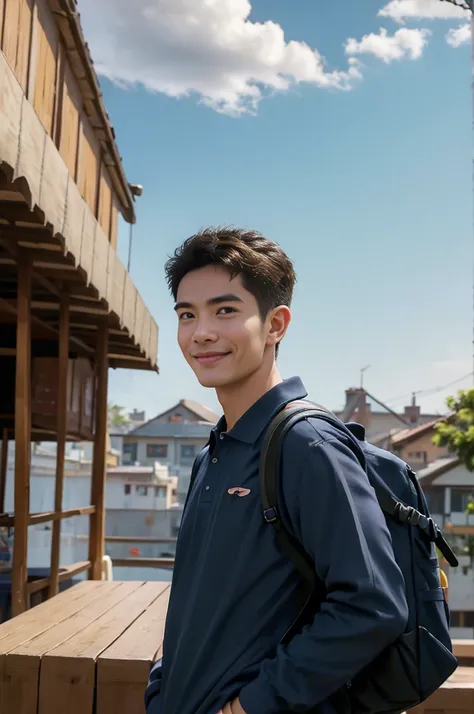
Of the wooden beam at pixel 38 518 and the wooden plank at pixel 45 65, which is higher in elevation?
the wooden plank at pixel 45 65

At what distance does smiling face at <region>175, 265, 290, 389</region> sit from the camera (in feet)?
6.46

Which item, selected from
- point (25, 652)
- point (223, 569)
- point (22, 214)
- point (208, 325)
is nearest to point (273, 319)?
point (208, 325)

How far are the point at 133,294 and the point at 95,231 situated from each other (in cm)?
220

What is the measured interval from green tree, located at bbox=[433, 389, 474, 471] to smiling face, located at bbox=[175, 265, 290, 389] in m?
26.3

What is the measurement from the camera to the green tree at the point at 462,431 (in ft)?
90.0

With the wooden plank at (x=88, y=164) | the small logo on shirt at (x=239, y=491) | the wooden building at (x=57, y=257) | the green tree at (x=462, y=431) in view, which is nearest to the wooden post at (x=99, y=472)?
the wooden building at (x=57, y=257)

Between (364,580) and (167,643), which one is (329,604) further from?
(167,643)

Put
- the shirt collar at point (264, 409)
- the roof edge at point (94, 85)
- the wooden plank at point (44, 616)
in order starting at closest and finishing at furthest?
1. the shirt collar at point (264, 409)
2. the wooden plank at point (44, 616)
3. the roof edge at point (94, 85)

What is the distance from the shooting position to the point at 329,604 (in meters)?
1.64

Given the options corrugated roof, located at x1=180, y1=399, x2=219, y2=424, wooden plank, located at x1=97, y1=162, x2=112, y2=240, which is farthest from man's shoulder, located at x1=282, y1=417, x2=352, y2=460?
corrugated roof, located at x1=180, y1=399, x2=219, y2=424

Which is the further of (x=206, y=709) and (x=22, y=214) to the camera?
(x=22, y=214)

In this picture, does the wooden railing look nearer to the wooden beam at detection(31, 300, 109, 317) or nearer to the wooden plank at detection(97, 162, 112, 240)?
the wooden beam at detection(31, 300, 109, 317)

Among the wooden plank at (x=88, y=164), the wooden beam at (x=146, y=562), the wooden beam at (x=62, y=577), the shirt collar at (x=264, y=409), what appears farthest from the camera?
the wooden plank at (x=88, y=164)

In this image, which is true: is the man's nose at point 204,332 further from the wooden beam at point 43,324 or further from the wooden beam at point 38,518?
the wooden beam at point 43,324
